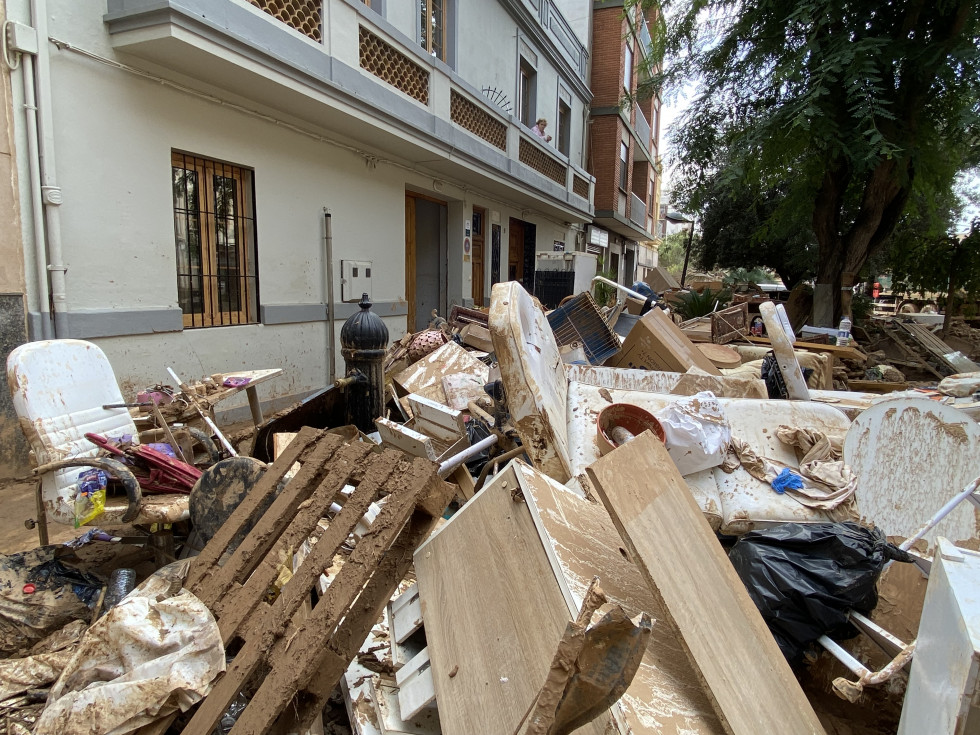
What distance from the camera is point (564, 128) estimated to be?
14.4 metres

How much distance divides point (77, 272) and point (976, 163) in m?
11.2

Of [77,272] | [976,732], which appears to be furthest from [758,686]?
[77,272]

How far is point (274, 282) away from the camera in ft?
19.9

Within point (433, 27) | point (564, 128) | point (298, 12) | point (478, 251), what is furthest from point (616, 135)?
point (298, 12)

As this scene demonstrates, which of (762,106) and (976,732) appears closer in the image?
(976,732)

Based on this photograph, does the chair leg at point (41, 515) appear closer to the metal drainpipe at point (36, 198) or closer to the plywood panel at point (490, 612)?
the plywood panel at point (490, 612)

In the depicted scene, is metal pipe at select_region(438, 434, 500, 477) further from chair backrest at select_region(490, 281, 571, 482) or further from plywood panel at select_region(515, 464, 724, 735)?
plywood panel at select_region(515, 464, 724, 735)

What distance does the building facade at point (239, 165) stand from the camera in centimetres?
406

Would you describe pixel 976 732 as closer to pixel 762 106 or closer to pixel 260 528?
pixel 260 528

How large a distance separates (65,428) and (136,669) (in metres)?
1.55

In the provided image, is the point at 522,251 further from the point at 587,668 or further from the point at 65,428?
the point at 587,668

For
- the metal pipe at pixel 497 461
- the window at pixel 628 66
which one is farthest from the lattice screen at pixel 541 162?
the metal pipe at pixel 497 461

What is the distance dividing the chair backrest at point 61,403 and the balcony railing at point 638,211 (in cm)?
1905

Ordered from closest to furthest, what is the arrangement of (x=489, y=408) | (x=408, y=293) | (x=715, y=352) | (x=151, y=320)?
1. (x=489, y=408)
2. (x=151, y=320)
3. (x=715, y=352)
4. (x=408, y=293)
